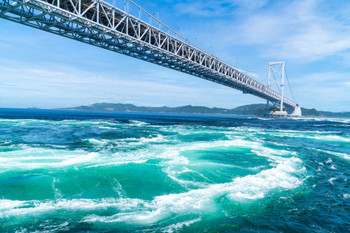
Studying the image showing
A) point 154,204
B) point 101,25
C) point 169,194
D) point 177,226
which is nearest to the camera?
point 177,226

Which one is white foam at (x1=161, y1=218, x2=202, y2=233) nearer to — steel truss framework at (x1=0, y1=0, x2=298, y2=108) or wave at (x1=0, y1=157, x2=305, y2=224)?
wave at (x1=0, y1=157, x2=305, y2=224)

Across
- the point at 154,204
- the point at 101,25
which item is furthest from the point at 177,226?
the point at 101,25

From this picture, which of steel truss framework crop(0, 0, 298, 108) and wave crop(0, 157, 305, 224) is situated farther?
steel truss framework crop(0, 0, 298, 108)

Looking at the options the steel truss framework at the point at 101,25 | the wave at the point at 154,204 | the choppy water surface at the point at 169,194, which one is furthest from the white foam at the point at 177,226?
the steel truss framework at the point at 101,25

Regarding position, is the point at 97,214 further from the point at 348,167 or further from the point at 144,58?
the point at 144,58

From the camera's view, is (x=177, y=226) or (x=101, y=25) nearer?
(x=177, y=226)

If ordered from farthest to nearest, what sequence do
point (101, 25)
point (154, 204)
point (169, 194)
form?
point (101, 25)
point (169, 194)
point (154, 204)

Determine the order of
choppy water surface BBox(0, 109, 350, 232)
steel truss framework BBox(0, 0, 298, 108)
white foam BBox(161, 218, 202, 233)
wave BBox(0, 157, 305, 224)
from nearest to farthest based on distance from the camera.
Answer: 1. white foam BBox(161, 218, 202, 233)
2. choppy water surface BBox(0, 109, 350, 232)
3. wave BBox(0, 157, 305, 224)
4. steel truss framework BBox(0, 0, 298, 108)

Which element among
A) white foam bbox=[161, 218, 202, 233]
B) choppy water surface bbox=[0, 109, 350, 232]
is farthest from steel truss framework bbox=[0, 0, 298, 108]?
white foam bbox=[161, 218, 202, 233]

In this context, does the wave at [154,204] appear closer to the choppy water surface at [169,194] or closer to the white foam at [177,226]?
the choppy water surface at [169,194]

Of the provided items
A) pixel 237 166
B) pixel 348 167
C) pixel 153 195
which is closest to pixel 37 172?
pixel 153 195

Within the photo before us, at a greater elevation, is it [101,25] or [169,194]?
[101,25]

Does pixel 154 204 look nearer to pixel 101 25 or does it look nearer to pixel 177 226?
pixel 177 226
